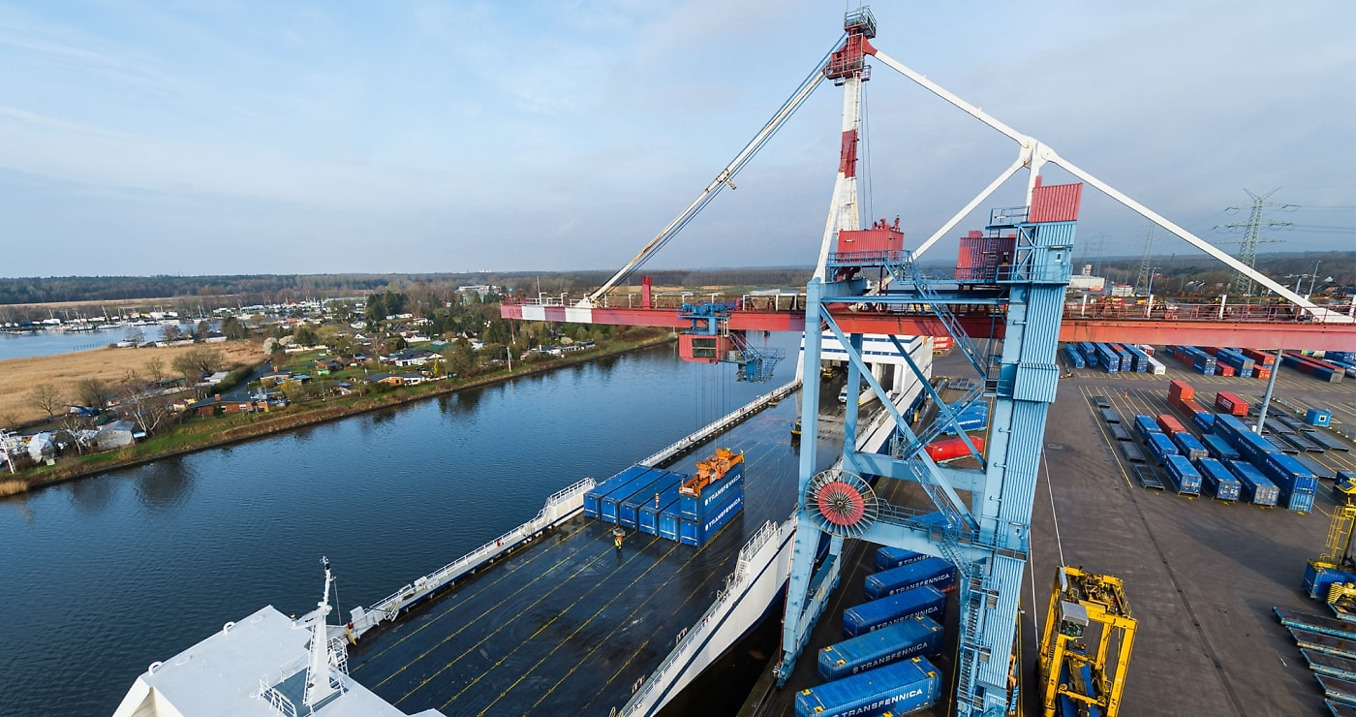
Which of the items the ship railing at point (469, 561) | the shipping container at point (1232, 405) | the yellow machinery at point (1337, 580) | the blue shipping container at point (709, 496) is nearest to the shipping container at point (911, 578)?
the blue shipping container at point (709, 496)

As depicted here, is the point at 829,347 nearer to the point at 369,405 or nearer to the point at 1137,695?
the point at 1137,695

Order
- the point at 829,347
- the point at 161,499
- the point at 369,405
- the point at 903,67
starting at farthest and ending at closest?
the point at 369,405
the point at 829,347
the point at 161,499
the point at 903,67

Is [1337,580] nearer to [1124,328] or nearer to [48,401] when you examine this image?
[1124,328]

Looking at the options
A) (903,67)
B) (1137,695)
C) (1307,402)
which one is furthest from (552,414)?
(1307,402)

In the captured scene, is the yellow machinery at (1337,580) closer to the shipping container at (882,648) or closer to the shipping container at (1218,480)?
the shipping container at (1218,480)

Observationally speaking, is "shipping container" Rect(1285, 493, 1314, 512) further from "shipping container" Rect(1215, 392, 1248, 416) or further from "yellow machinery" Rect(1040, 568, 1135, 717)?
"yellow machinery" Rect(1040, 568, 1135, 717)

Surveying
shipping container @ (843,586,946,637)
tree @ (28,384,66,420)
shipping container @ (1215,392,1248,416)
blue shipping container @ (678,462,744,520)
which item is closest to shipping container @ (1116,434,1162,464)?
shipping container @ (1215,392,1248,416)

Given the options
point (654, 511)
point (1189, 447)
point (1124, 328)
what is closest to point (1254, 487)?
point (1189, 447)
